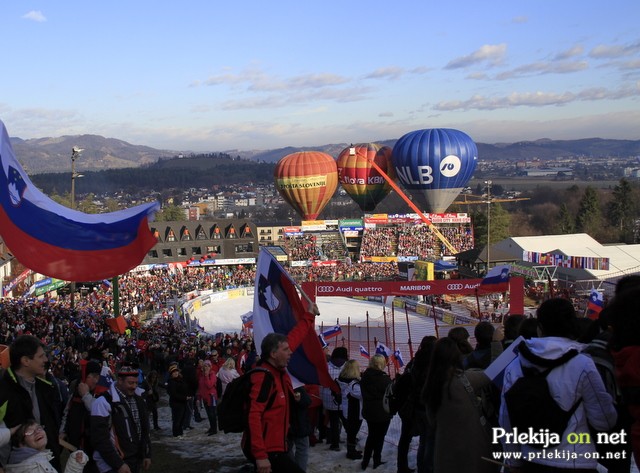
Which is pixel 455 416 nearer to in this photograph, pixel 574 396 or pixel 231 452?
pixel 574 396

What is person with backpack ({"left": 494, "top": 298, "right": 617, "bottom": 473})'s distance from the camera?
10.8 feet

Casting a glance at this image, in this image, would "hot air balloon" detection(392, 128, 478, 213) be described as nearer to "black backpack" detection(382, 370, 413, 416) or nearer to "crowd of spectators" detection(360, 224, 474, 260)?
"crowd of spectators" detection(360, 224, 474, 260)

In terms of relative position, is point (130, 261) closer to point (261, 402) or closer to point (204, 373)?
point (204, 373)

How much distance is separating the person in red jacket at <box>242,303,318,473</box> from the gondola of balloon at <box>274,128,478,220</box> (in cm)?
4741

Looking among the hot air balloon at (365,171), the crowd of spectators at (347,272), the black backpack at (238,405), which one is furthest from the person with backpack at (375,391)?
the hot air balloon at (365,171)

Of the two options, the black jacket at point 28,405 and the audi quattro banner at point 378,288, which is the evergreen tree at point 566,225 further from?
the black jacket at point 28,405

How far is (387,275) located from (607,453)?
4036cm

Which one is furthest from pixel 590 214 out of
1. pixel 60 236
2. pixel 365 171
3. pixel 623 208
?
pixel 60 236

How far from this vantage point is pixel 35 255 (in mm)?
8461

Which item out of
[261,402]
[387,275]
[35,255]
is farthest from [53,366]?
[387,275]

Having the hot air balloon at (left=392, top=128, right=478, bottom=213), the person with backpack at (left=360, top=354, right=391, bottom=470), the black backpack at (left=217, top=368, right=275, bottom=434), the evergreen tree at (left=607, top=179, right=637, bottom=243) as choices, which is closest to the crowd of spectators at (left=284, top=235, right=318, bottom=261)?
the hot air balloon at (left=392, top=128, right=478, bottom=213)

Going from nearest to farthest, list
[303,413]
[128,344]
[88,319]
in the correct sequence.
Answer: [303,413], [128,344], [88,319]

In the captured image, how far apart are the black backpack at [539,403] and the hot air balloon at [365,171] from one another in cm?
5380

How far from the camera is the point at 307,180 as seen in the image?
55.9 metres
